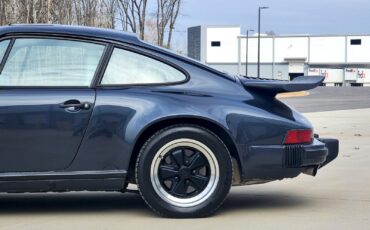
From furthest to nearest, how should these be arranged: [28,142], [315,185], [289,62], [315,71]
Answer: [289,62] < [315,71] < [315,185] < [28,142]

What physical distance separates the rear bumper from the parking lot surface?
15.4 inches

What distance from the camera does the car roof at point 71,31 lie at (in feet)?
17.6

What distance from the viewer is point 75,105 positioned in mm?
5203

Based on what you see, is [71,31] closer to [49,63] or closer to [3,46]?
[49,63]

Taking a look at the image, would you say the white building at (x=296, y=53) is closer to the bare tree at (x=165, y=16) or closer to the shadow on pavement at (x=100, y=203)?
the bare tree at (x=165, y=16)

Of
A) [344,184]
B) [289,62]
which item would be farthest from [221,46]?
[344,184]

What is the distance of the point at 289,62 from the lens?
89.1m

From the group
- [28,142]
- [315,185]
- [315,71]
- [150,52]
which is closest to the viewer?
[28,142]

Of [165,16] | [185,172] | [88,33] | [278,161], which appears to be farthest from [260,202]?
[165,16]

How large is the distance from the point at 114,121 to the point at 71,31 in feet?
2.88

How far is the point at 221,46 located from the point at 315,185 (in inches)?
3387

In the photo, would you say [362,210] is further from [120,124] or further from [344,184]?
[120,124]

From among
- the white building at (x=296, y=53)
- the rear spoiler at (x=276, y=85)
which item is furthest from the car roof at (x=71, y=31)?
the white building at (x=296, y=53)

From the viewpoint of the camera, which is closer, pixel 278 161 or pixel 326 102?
pixel 278 161
